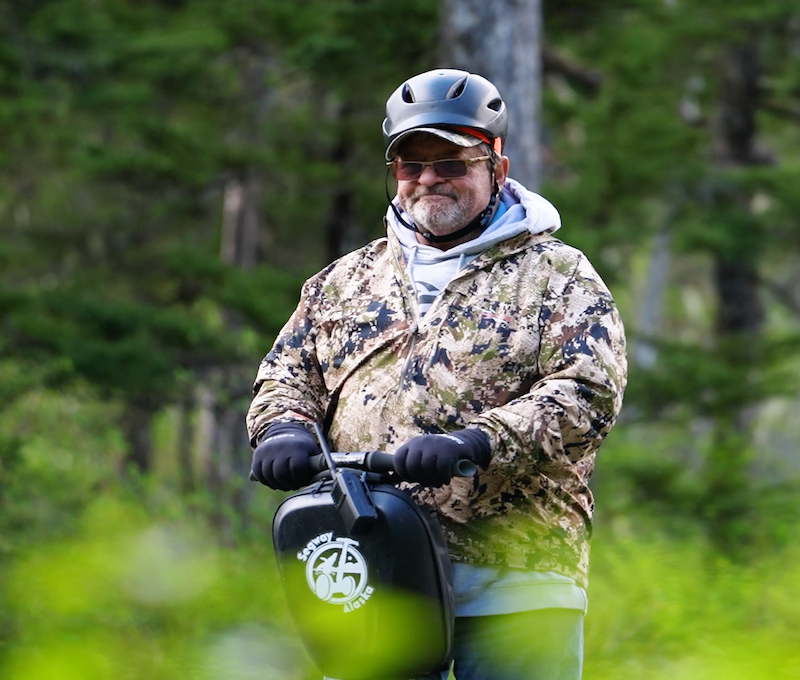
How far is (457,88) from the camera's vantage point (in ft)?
9.92

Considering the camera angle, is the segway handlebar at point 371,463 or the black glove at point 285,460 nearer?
the segway handlebar at point 371,463

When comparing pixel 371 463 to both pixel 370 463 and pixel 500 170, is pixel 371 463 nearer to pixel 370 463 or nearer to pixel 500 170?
pixel 370 463

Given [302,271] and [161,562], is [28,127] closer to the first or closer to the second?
[302,271]

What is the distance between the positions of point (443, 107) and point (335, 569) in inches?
46.1

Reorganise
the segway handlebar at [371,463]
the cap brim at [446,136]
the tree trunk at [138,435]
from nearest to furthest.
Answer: the segway handlebar at [371,463] → the cap brim at [446,136] → the tree trunk at [138,435]

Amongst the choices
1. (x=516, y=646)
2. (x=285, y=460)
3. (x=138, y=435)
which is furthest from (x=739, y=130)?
(x=285, y=460)

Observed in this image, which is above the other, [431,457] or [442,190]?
[442,190]

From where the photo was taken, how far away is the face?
9.80ft

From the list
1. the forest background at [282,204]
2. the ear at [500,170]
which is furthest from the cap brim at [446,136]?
the forest background at [282,204]

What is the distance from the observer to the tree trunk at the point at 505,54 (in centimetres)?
857

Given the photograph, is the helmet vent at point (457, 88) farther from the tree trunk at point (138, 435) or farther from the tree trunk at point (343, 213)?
the tree trunk at point (138, 435)

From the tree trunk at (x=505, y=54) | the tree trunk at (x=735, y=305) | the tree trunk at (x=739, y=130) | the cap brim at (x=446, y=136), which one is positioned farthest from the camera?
the tree trunk at (x=739, y=130)

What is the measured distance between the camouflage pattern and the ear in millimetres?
238

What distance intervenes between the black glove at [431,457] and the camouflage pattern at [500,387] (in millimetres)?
118
